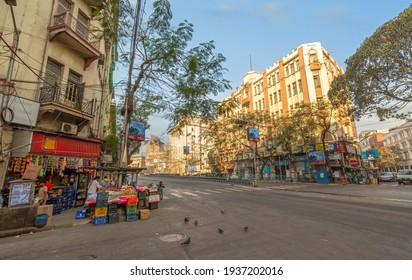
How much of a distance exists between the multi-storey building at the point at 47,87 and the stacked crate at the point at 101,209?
438 cm

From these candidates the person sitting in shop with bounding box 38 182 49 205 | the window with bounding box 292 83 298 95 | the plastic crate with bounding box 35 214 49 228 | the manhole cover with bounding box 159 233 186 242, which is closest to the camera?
the manhole cover with bounding box 159 233 186 242

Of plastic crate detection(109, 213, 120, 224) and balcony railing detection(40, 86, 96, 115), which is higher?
balcony railing detection(40, 86, 96, 115)

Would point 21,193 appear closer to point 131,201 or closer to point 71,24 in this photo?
point 131,201

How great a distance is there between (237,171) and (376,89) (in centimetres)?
3407

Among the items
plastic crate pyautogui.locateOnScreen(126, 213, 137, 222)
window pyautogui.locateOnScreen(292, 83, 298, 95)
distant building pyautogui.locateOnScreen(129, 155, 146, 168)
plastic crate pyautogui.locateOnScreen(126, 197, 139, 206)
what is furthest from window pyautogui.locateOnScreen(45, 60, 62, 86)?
distant building pyautogui.locateOnScreen(129, 155, 146, 168)

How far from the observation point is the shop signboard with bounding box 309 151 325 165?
28173mm

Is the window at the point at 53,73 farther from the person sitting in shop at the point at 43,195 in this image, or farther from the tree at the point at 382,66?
the tree at the point at 382,66

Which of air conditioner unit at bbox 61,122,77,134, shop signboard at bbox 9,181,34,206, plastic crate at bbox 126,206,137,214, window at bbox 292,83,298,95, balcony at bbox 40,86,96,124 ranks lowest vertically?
plastic crate at bbox 126,206,137,214

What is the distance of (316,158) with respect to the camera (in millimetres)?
28812

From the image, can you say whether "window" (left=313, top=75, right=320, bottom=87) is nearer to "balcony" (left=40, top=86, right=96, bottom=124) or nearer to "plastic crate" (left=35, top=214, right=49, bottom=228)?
"balcony" (left=40, top=86, right=96, bottom=124)

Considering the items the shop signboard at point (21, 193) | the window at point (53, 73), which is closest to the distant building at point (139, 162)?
the window at point (53, 73)

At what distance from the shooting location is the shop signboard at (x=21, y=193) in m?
7.21

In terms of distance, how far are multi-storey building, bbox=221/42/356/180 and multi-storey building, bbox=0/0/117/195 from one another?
19818 mm

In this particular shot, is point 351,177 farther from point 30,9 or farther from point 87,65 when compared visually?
point 30,9
